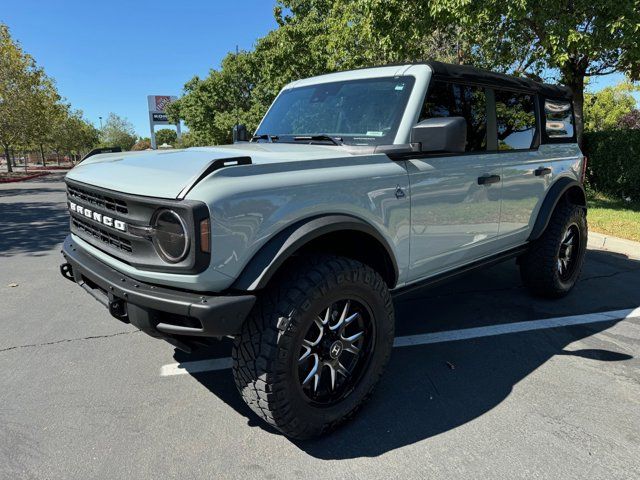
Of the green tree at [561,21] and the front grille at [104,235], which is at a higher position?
the green tree at [561,21]

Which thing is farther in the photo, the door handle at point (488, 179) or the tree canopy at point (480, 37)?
the tree canopy at point (480, 37)

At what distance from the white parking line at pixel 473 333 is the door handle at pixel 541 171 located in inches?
50.1

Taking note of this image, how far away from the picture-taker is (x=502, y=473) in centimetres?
220

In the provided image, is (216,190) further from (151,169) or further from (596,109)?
(596,109)

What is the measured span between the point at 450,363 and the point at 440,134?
164 cm

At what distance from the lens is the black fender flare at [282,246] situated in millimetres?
2105

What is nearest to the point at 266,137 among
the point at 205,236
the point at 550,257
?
the point at 205,236

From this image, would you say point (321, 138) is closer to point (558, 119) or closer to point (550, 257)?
point (550, 257)

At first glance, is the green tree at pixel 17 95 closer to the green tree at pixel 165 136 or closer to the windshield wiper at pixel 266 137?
the windshield wiper at pixel 266 137

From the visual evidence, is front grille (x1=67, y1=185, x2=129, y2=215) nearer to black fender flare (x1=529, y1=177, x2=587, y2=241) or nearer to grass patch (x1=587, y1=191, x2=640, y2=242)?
black fender flare (x1=529, y1=177, x2=587, y2=241)

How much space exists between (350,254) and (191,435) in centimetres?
133

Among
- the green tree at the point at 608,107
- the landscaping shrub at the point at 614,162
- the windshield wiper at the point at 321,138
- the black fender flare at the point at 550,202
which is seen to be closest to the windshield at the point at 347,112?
the windshield wiper at the point at 321,138

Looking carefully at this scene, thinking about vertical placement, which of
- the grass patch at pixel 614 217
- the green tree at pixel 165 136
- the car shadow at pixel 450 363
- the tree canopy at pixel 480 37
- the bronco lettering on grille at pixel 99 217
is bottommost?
the car shadow at pixel 450 363

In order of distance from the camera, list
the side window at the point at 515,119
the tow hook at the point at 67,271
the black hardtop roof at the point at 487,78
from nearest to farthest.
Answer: the tow hook at the point at 67,271 → the black hardtop roof at the point at 487,78 → the side window at the point at 515,119
